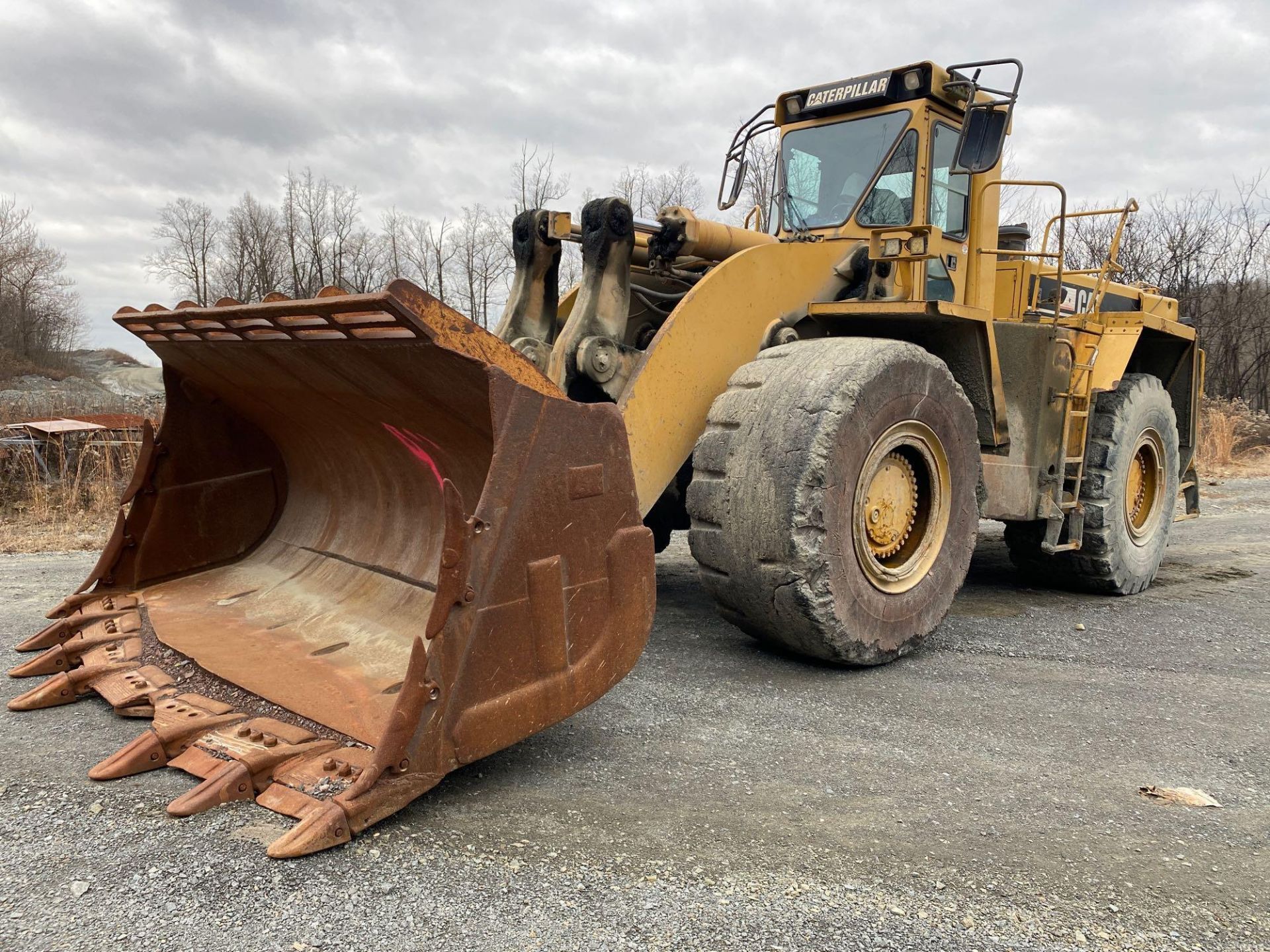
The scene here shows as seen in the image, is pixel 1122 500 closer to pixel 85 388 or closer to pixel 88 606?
pixel 88 606

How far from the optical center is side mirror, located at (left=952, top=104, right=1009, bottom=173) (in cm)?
449

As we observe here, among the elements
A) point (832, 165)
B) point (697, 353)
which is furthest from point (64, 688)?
point (832, 165)

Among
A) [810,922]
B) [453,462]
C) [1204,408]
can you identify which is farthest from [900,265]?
[1204,408]

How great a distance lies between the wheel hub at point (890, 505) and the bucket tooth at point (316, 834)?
8.39ft

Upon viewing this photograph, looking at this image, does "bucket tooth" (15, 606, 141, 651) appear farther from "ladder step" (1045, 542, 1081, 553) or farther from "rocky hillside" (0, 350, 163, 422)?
"ladder step" (1045, 542, 1081, 553)

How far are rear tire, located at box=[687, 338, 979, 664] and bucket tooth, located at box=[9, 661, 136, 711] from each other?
230 centimetres

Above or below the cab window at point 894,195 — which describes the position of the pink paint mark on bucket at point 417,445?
below

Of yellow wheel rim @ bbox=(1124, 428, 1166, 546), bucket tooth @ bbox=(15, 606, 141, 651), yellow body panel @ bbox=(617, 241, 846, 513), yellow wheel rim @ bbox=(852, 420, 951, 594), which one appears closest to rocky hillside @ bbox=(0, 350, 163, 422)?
bucket tooth @ bbox=(15, 606, 141, 651)

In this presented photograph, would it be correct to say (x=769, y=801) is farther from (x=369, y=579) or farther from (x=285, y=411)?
(x=285, y=411)

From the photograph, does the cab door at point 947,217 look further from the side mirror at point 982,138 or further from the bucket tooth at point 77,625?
the bucket tooth at point 77,625

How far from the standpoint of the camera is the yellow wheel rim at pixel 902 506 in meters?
4.12

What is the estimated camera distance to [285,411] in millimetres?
4309

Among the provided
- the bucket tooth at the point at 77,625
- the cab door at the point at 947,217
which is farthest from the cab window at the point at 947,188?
the bucket tooth at the point at 77,625

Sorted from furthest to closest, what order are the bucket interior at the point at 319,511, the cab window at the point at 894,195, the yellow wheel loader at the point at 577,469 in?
the cab window at the point at 894,195, the bucket interior at the point at 319,511, the yellow wheel loader at the point at 577,469
